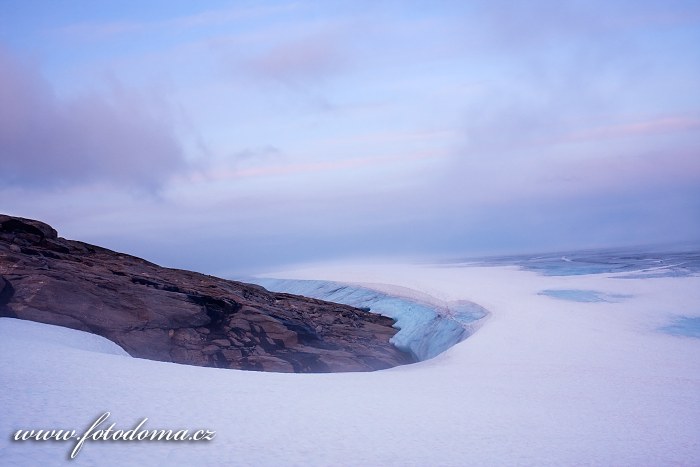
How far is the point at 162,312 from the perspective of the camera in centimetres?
977

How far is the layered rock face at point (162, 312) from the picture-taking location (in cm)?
898

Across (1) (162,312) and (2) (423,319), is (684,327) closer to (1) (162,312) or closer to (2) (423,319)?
(2) (423,319)

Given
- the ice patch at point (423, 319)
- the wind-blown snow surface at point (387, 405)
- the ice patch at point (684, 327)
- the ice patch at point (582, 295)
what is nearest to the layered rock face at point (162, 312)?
the ice patch at point (423, 319)

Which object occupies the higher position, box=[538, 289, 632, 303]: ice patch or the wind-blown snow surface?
box=[538, 289, 632, 303]: ice patch

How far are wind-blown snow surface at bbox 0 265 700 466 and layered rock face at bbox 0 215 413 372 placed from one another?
0.79 metres

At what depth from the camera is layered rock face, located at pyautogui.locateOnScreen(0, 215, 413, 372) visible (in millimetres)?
8977

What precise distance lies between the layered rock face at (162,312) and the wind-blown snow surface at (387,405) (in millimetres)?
792

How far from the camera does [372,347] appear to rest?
12.4 meters

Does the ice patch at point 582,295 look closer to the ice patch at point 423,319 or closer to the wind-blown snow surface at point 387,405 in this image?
the ice patch at point 423,319

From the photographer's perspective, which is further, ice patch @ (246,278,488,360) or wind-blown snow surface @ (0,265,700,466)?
ice patch @ (246,278,488,360)

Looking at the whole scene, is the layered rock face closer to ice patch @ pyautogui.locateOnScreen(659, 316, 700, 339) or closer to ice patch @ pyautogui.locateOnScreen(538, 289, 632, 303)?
ice patch @ pyautogui.locateOnScreen(538, 289, 632, 303)

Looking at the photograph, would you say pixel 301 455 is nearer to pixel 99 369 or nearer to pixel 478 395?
pixel 99 369

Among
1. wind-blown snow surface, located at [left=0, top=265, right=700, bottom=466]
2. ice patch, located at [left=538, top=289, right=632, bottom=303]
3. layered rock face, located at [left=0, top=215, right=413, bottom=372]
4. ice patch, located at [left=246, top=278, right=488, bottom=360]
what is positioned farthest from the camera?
ice patch, located at [left=538, top=289, right=632, bottom=303]

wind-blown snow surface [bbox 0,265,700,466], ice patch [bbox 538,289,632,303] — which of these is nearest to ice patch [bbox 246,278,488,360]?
ice patch [bbox 538,289,632,303]
